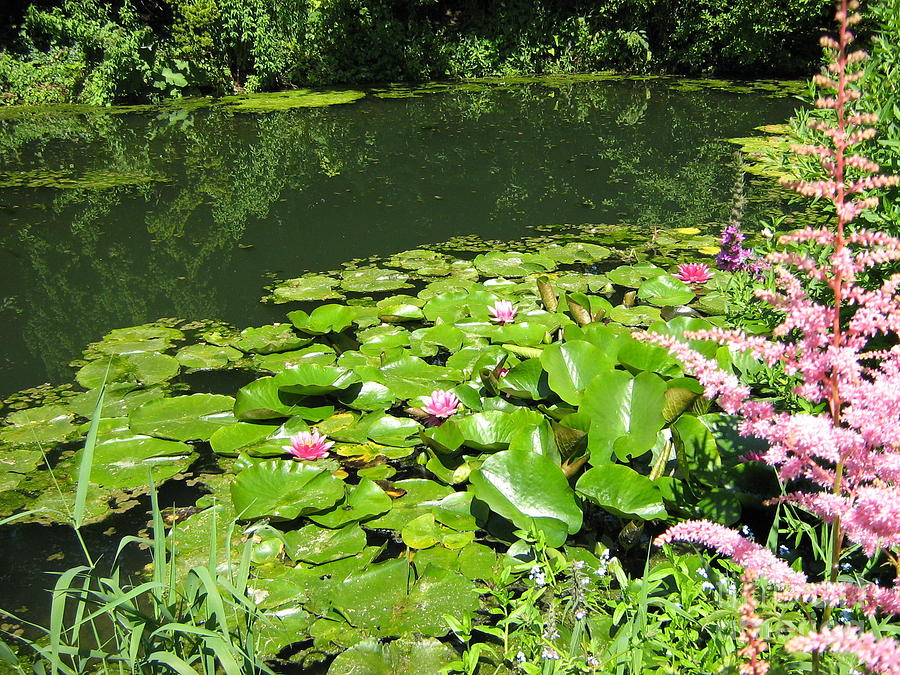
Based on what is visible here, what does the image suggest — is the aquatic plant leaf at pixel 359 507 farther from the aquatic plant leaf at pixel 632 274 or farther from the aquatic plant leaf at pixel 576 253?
the aquatic plant leaf at pixel 576 253

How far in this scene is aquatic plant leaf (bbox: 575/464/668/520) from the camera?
1.65m

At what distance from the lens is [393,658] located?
140 centimetres

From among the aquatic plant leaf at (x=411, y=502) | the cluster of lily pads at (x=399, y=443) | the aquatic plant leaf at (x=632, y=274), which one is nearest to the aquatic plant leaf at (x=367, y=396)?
the cluster of lily pads at (x=399, y=443)

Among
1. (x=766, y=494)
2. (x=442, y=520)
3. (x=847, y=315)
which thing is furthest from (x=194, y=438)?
(x=847, y=315)

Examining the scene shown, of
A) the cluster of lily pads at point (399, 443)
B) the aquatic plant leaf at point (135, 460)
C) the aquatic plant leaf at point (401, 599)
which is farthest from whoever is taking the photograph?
the aquatic plant leaf at point (135, 460)

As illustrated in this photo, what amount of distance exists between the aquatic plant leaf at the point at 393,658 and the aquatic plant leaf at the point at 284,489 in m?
0.47

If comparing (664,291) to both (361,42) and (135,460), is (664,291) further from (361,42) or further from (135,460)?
(361,42)

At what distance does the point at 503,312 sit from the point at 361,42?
9.18 meters

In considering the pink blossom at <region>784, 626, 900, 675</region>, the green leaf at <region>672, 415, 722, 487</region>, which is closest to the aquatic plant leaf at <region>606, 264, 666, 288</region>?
the green leaf at <region>672, 415, 722, 487</region>

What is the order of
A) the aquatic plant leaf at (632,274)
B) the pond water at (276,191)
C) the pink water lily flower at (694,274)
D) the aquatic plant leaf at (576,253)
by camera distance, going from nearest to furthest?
the pink water lily flower at (694,274) < the aquatic plant leaf at (632,274) < the pond water at (276,191) < the aquatic plant leaf at (576,253)

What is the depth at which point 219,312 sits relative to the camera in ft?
10.3

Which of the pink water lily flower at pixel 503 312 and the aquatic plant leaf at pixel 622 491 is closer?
the aquatic plant leaf at pixel 622 491

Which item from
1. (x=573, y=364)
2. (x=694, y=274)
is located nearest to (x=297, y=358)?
(x=573, y=364)

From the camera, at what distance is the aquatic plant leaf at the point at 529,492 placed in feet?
5.49
